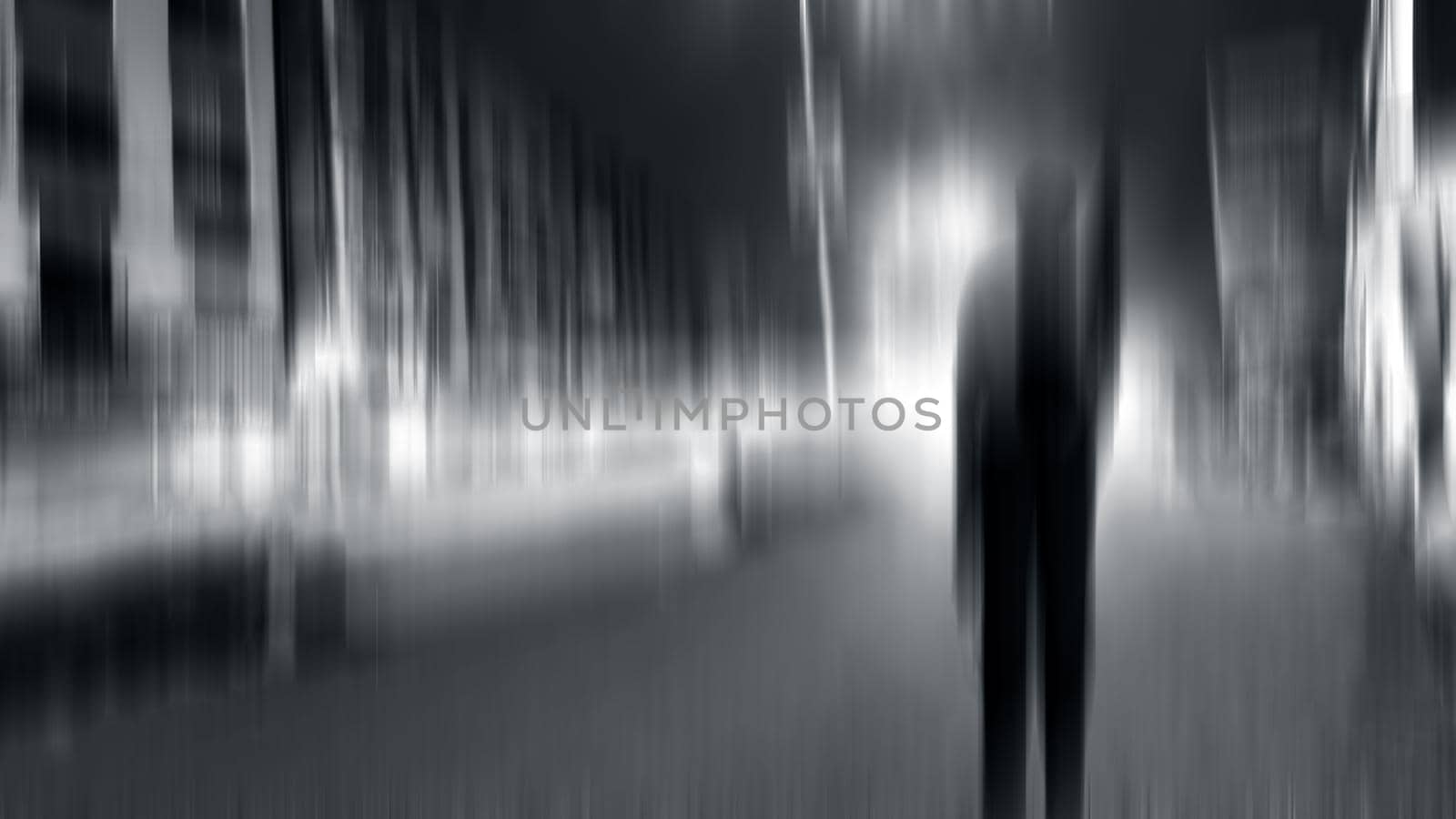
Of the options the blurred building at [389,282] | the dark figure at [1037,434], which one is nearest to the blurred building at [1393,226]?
the dark figure at [1037,434]

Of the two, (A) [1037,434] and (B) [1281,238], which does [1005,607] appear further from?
(B) [1281,238]

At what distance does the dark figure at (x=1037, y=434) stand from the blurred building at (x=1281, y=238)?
213 mm

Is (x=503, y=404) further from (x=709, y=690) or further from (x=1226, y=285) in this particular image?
(x=1226, y=285)

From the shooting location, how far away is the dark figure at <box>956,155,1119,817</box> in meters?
0.43

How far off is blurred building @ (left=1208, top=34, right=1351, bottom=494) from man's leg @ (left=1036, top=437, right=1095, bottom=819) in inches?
8.9

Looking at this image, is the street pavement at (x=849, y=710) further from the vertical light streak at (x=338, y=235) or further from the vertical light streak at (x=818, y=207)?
the vertical light streak at (x=338, y=235)

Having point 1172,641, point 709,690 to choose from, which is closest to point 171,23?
point 709,690

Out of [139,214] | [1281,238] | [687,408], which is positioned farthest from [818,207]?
[139,214]

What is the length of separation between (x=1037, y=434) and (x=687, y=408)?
0.34m

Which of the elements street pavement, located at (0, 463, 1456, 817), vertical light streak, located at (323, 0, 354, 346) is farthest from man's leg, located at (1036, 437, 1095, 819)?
vertical light streak, located at (323, 0, 354, 346)

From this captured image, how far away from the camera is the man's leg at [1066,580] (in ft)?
1.50

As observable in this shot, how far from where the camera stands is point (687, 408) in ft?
2.43

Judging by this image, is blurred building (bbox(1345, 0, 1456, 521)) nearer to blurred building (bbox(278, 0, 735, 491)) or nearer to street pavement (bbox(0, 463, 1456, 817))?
A: street pavement (bbox(0, 463, 1456, 817))

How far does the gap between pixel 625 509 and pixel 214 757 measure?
0.39 m
